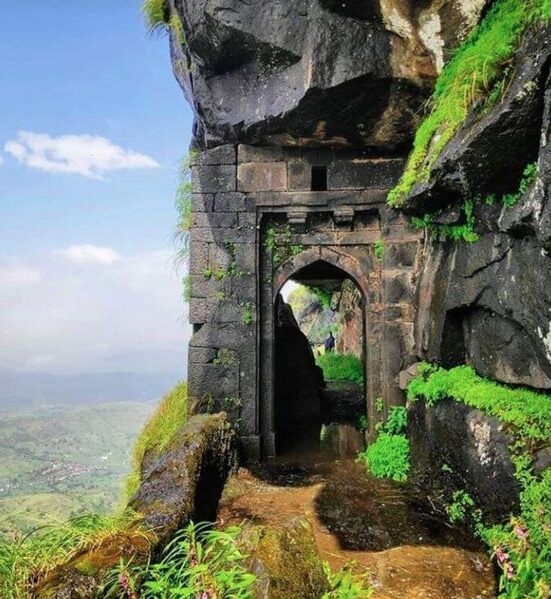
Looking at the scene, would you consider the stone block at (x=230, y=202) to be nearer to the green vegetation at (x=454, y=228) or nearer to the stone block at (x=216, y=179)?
the stone block at (x=216, y=179)

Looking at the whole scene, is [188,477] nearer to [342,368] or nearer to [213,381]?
[213,381]

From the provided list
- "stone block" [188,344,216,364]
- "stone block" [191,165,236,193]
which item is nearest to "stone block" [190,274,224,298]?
"stone block" [188,344,216,364]

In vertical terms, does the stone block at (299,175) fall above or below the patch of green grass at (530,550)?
above

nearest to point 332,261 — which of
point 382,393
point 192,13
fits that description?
point 382,393

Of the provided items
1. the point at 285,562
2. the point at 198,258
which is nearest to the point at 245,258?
the point at 198,258

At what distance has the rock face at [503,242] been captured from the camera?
3.70 metres

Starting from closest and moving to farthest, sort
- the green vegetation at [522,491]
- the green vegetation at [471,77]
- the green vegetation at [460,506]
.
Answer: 1. the green vegetation at [522,491]
2. the green vegetation at [471,77]
3. the green vegetation at [460,506]

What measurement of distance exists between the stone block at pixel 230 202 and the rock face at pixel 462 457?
3934 millimetres

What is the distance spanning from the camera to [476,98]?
190 inches

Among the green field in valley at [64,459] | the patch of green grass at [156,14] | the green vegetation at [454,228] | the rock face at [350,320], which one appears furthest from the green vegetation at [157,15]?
the rock face at [350,320]

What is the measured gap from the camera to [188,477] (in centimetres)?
476

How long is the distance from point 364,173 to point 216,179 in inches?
91.4

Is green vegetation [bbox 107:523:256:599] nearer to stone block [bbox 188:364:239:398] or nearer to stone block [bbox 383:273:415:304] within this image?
stone block [bbox 188:364:239:398]

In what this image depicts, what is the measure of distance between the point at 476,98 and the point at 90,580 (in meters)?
5.09
